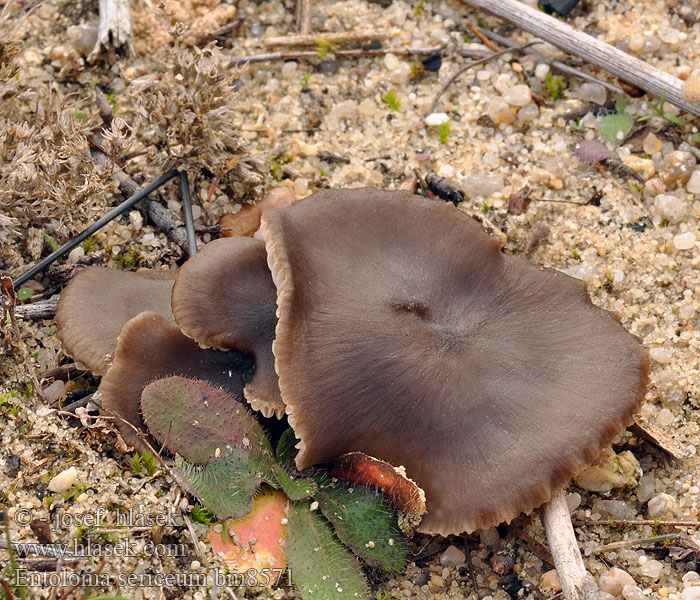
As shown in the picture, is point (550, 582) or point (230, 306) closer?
point (550, 582)

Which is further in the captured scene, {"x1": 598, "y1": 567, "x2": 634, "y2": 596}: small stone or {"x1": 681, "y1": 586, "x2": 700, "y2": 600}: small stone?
{"x1": 598, "y1": 567, "x2": 634, "y2": 596}: small stone

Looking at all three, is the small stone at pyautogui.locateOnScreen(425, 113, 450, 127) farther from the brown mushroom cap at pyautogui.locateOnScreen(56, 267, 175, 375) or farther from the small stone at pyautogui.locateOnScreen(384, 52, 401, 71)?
the brown mushroom cap at pyautogui.locateOnScreen(56, 267, 175, 375)

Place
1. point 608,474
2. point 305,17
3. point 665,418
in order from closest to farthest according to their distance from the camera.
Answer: point 608,474 < point 665,418 < point 305,17

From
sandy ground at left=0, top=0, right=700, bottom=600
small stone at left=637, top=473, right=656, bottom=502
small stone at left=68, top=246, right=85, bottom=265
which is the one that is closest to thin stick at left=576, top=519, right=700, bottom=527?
sandy ground at left=0, top=0, right=700, bottom=600

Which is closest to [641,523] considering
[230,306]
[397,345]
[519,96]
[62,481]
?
[397,345]

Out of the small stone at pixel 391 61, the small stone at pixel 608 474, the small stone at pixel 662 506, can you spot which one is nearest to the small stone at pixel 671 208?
the small stone at pixel 608 474

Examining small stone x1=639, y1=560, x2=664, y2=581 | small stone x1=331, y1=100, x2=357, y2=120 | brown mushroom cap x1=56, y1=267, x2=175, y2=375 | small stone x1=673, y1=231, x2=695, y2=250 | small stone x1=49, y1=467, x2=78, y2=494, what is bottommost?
small stone x1=639, y1=560, x2=664, y2=581

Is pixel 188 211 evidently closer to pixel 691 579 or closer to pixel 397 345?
pixel 397 345

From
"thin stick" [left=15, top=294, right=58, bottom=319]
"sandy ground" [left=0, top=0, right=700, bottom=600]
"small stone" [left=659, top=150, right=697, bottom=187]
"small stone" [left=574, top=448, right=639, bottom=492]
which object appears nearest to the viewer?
"sandy ground" [left=0, top=0, right=700, bottom=600]
